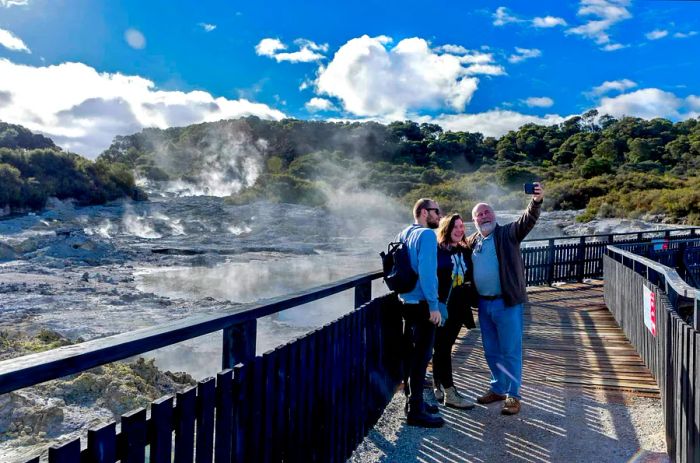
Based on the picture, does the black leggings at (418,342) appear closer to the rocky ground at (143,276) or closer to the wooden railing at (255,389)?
the wooden railing at (255,389)

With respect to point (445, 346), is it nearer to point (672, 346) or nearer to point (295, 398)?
point (672, 346)

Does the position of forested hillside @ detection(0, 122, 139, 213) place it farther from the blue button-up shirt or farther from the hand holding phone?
the hand holding phone

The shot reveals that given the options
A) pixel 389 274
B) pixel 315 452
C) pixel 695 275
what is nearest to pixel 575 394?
pixel 389 274

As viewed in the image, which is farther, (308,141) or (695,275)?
(308,141)

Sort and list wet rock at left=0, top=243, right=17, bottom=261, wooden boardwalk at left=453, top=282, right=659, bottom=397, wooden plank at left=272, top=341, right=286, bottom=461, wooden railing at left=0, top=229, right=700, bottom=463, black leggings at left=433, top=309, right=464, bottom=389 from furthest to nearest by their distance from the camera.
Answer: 1. wet rock at left=0, top=243, right=17, bottom=261
2. wooden boardwalk at left=453, top=282, right=659, bottom=397
3. black leggings at left=433, top=309, right=464, bottom=389
4. wooden plank at left=272, top=341, right=286, bottom=461
5. wooden railing at left=0, top=229, right=700, bottom=463

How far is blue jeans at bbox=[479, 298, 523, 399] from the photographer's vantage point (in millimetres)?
4410

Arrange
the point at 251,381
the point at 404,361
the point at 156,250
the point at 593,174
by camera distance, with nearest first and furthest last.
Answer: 1. the point at 251,381
2. the point at 404,361
3. the point at 156,250
4. the point at 593,174

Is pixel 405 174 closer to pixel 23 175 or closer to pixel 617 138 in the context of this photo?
pixel 617 138

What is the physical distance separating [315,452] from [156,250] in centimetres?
2517

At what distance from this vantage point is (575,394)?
16.6 feet

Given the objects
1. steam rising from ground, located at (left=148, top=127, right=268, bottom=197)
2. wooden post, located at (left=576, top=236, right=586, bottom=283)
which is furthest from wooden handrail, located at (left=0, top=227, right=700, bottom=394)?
steam rising from ground, located at (left=148, top=127, right=268, bottom=197)

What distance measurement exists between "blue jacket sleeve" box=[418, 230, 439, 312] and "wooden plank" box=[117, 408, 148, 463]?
7.52 feet

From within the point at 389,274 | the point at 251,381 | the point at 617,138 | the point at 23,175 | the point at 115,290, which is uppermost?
the point at 617,138

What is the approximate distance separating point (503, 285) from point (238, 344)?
8.12 feet
